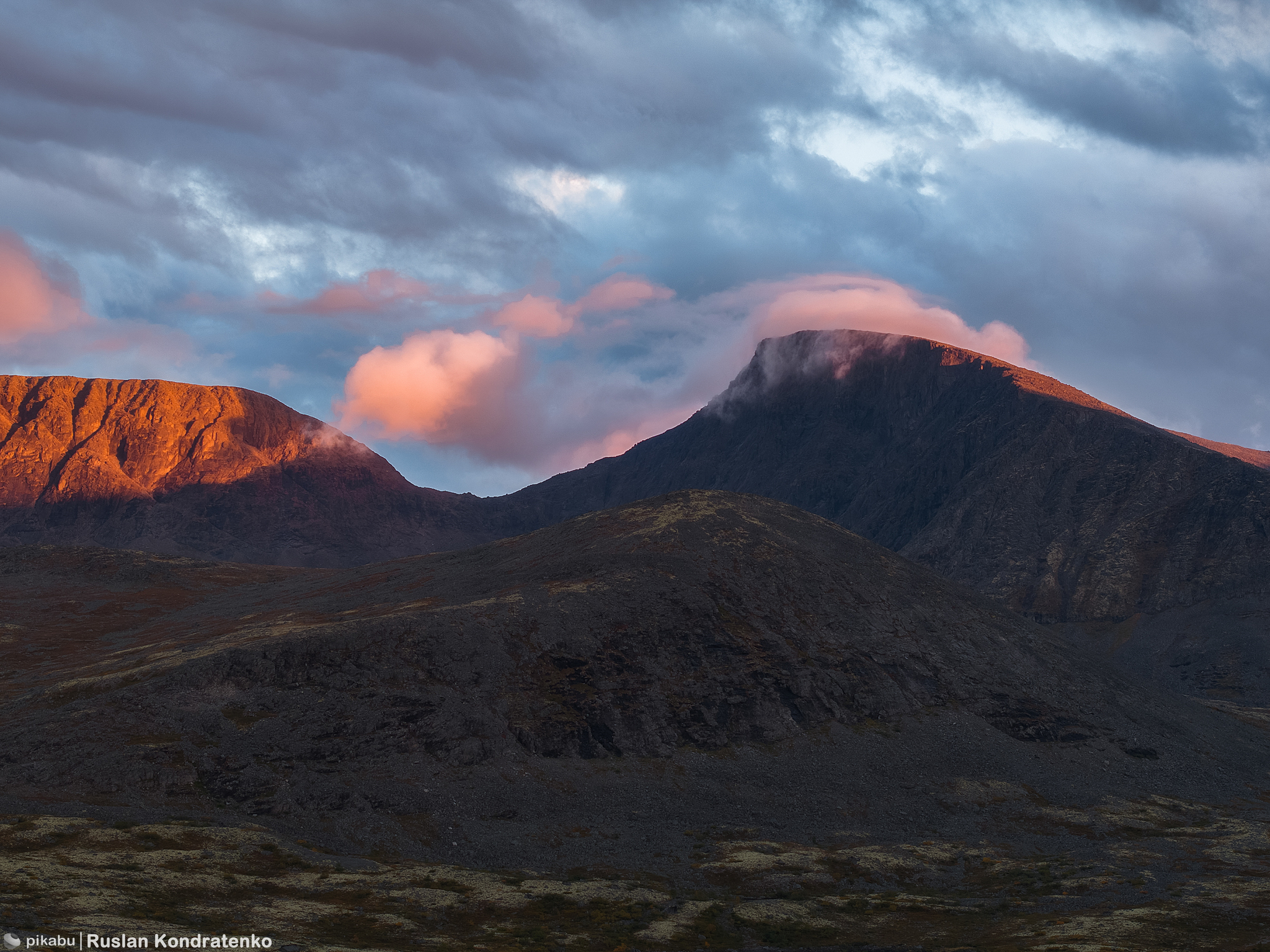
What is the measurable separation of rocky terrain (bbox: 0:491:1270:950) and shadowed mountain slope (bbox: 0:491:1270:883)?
483 millimetres

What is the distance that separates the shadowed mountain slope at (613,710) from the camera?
8512 cm

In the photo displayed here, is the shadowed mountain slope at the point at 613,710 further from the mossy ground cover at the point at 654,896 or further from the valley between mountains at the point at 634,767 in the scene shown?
the mossy ground cover at the point at 654,896

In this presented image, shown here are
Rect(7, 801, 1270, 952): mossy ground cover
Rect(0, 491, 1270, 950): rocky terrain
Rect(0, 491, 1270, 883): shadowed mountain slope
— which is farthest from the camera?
Rect(0, 491, 1270, 883): shadowed mountain slope

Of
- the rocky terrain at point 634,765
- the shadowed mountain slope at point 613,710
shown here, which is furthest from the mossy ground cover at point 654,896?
the shadowed mountain slope at point 613,710

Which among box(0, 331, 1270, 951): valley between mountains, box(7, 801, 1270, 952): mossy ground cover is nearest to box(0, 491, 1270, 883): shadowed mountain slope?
box(0, 331, 1270, 951): valley between mountains

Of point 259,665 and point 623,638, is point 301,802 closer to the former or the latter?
point 259,665

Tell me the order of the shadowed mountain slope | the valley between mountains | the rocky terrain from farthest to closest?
the shadowed mountain slope, the rocky terrain, the valley between mountains

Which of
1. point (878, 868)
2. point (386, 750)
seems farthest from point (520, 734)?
point (878, 868)

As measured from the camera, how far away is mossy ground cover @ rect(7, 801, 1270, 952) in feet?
181

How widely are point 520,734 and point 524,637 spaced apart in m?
18.6

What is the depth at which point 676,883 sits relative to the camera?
73750 millimetres

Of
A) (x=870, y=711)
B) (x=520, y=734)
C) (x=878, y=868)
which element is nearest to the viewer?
(x=878, y=868)

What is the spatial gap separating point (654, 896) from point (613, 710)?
132 ft

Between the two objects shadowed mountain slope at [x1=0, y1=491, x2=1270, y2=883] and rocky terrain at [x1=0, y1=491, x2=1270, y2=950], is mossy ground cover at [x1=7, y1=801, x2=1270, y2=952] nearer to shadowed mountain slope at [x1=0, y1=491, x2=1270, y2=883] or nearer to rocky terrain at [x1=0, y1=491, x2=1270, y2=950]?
rocky terrain at [x1=0, y1=491, x2=1270, y2=950]
